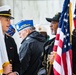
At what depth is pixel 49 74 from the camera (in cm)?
316

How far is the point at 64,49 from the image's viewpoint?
2.99 m

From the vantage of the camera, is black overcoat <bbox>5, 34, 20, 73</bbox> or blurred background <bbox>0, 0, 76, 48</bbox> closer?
black overcoat <bbox>5, 34, 20, 73</bbox>

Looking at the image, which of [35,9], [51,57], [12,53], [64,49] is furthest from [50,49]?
[35,9]

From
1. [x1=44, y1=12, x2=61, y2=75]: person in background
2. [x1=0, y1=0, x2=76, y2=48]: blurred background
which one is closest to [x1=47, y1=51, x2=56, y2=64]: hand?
[x1=44, y1=12, x2=61, y2=75]: person in background

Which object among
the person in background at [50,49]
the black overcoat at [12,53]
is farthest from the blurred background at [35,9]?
the black overcoat at [12,53]

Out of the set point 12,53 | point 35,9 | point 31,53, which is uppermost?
point 35,9

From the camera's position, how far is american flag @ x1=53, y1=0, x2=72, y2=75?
2947mm

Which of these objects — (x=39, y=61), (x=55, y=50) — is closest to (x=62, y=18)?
(x=55, y=50)

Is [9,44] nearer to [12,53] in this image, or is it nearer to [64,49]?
[12,53]

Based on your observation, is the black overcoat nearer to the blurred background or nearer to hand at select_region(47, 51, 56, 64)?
hand at select_region(47, 51, 56, 64)

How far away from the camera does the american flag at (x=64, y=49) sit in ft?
9.67

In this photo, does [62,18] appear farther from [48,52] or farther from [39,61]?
[39,61]

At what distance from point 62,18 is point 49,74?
0.65 m

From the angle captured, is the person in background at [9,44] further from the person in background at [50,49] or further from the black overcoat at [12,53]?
the person in background at [50,49]
